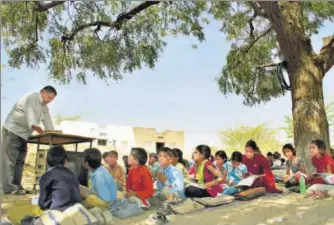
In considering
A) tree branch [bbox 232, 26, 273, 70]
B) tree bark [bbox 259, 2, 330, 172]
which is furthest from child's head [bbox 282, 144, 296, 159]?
tree branch [bbox 232, 26, 273, 70]

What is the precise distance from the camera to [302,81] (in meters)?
5.94

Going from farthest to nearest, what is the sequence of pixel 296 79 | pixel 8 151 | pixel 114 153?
pixel 296 79, pixel 114 153, pixel 8 151

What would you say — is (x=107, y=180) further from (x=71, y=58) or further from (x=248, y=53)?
(x=248, y=53)

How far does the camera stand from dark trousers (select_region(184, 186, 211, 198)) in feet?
14.6

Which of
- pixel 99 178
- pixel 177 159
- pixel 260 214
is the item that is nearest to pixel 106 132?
pixel 177 159

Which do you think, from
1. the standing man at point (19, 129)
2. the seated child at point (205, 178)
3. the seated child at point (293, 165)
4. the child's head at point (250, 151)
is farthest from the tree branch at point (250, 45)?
the standing man at point (19, 129)

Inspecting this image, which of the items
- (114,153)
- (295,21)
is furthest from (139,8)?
(114,153)

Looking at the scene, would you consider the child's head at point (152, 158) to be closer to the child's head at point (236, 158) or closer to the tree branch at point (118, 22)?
the child's head at point (236, 158)

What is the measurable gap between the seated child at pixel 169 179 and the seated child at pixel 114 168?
90 centimetres

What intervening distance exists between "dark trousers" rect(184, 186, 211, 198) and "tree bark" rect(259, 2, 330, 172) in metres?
1.93

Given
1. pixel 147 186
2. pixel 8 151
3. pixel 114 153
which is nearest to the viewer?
pixel 147 186

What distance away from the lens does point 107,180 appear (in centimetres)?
393

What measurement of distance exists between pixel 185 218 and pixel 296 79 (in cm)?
314

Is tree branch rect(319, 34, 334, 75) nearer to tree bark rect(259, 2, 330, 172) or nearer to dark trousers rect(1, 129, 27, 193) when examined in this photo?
tree bark rect(259, 2, 330, 172)
